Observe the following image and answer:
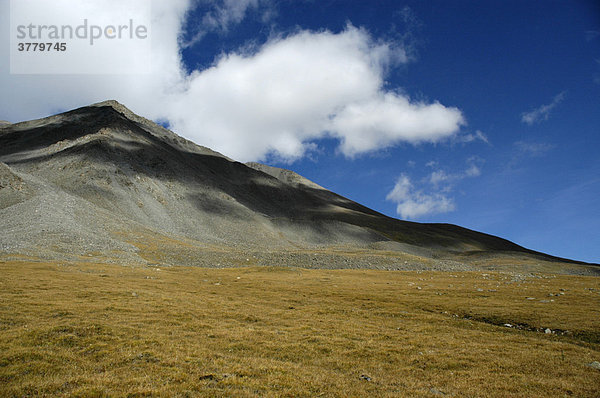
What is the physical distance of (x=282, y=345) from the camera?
62.9 feet

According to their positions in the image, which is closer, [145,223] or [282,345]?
[282,345]

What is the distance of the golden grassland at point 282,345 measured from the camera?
13297 mm

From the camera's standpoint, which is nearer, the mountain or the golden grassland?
the golden grassland

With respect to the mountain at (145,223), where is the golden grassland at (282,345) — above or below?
below

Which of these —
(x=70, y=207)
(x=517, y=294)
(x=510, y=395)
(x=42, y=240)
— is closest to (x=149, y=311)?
(x=510, y=395)

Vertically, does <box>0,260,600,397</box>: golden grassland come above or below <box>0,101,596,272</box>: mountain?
below

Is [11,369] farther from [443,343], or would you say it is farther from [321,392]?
[443,343]

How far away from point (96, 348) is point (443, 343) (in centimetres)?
2116

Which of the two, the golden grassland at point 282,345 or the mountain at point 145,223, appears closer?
the golden grassland at point 282,345

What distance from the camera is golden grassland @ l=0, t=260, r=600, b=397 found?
13.3 metres

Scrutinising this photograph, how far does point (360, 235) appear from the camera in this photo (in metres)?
193

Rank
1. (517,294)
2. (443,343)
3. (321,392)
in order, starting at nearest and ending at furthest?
(321,392)
(443,343)
(517,294)

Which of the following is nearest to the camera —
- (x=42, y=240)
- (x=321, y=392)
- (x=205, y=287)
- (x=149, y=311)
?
(x=321, y=392)

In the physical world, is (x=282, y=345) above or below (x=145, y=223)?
below
